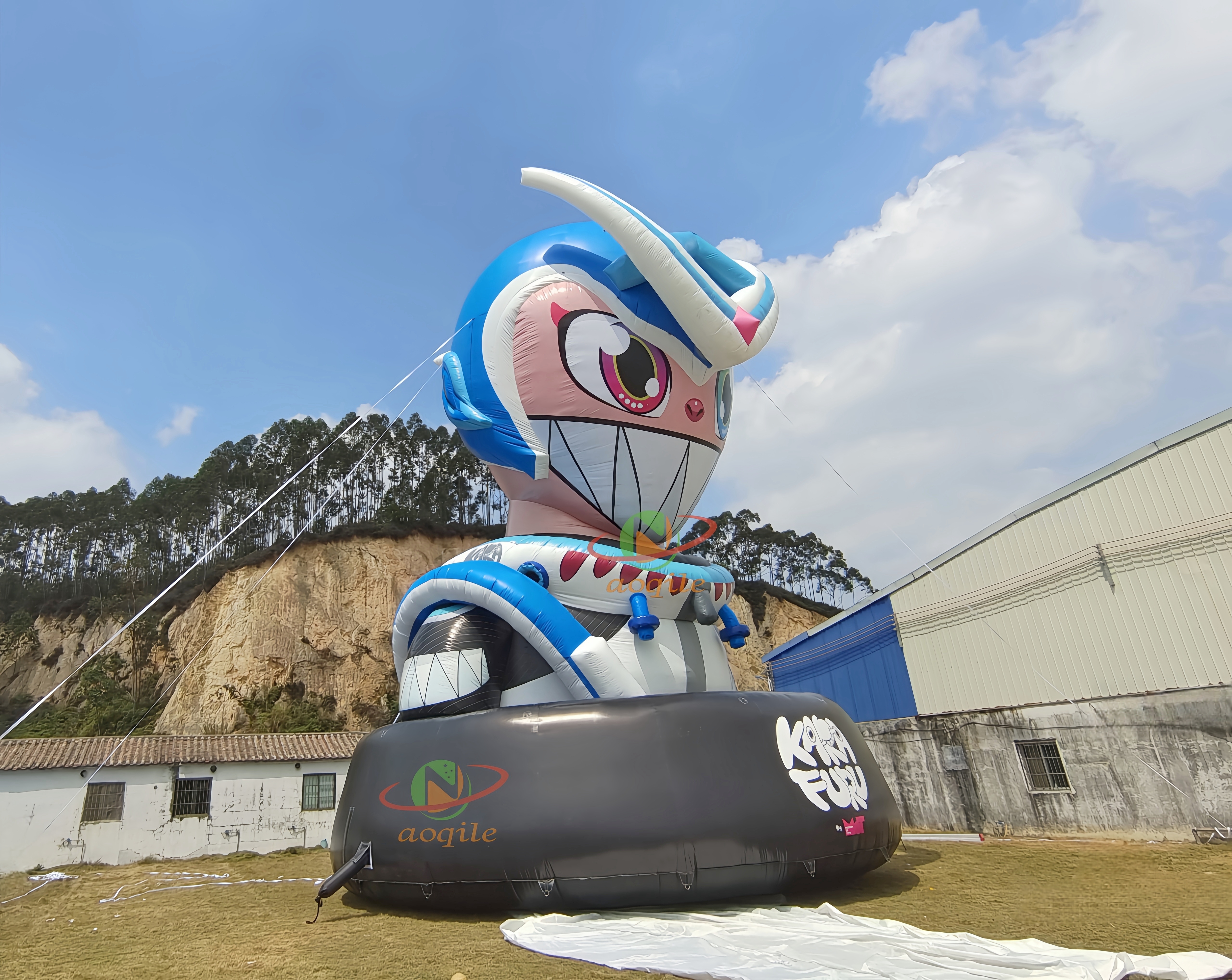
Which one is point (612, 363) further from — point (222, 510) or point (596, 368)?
point (222, 510)

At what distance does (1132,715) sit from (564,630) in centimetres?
718

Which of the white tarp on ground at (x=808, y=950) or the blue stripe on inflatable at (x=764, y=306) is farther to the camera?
the blue stripe on inflatable at (x=764, y=306)

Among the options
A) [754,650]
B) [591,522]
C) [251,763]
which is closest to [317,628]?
[251,763]

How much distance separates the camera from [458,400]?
318 inches

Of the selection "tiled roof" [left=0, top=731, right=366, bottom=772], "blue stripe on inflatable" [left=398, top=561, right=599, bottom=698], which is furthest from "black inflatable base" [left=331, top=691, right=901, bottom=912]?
"tiled roof" [left=0, top=731, right=366, bottom=772]

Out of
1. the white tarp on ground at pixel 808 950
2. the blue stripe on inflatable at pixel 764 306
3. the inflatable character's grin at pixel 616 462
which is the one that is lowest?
the white tarp on ground at pixel 808 950

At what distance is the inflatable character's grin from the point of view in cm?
771

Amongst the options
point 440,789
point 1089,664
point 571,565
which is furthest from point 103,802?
point 1089,664

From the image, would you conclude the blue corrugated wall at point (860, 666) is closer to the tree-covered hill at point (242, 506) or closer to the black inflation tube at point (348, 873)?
the black inflation tube at point (348, 873)

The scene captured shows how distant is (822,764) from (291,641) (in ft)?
81.1

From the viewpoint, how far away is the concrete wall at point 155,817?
13695 mm

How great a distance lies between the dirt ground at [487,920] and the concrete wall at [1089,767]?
16.0 inches

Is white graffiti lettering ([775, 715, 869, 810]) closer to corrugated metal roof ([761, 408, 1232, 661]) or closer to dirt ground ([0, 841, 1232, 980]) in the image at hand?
dirt ground ([0, 841, 1232, 980])

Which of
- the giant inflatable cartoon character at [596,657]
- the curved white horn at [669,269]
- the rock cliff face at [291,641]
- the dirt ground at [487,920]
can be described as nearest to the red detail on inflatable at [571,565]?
the giant inflatable cartoon character at [596,657]
